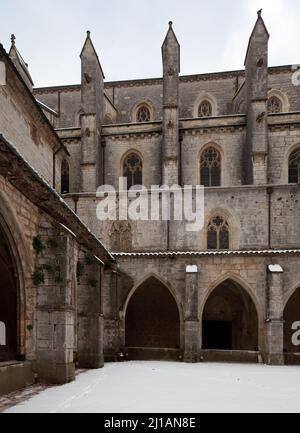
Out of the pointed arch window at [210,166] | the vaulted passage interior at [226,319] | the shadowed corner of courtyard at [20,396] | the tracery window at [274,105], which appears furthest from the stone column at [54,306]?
the tracery window at [274,105]

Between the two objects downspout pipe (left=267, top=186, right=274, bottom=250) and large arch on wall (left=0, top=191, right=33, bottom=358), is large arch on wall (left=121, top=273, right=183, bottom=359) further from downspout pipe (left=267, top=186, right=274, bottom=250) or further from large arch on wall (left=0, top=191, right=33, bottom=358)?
large arch on wall (left=0, top=191, right=33, bottom=358)

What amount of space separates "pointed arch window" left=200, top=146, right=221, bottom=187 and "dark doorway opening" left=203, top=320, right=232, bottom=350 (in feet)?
25.4

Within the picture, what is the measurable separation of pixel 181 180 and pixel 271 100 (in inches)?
401

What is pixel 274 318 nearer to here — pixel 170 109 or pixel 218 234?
pixel 218 234

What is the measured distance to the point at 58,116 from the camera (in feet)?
99.7

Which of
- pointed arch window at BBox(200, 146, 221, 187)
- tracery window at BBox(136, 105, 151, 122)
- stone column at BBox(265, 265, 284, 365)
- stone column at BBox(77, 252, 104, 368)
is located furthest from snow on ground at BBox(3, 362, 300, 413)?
tracery window at BBox(136, 105, 151, 122)

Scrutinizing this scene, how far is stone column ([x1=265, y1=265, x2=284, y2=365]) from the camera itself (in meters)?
15.8

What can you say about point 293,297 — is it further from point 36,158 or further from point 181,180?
point 36,158

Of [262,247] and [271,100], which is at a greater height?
[271,100]

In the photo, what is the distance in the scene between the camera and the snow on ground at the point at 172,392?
7160 mm

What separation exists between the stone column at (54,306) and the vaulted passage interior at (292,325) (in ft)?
44.4

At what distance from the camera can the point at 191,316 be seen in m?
16.6

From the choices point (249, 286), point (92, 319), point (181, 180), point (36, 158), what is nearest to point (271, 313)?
point (249, 286)

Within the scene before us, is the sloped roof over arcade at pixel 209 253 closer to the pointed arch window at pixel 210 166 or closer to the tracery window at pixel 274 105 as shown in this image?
the pointed arch window at pixel 210 166
